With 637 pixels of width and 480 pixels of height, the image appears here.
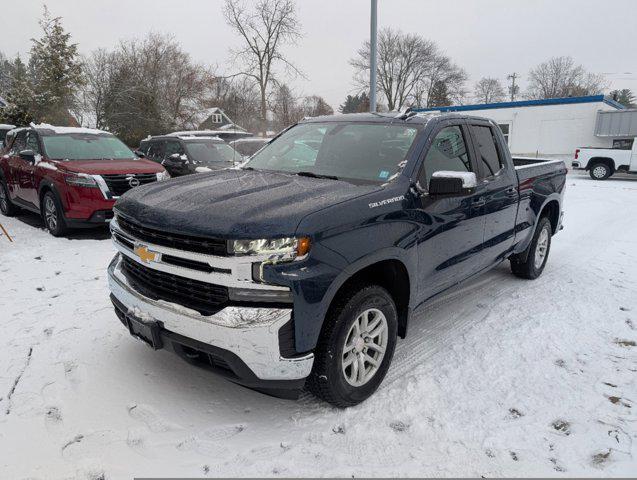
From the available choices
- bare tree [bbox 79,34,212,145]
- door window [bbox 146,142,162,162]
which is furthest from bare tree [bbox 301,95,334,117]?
door window [bbox 146,142,162,162]

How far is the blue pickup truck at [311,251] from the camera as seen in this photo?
2.44m

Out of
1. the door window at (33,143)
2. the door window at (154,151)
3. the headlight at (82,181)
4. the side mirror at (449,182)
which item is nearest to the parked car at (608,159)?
the door window at (154,151)

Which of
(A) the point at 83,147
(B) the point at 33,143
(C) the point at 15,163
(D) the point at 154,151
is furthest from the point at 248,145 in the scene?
(C) the point at 15,163

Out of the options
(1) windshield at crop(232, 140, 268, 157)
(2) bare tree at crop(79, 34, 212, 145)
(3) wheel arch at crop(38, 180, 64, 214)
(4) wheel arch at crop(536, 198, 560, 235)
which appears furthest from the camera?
(2) bare tree at crop(79, 34, 212, 145)

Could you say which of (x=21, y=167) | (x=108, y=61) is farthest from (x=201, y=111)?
(x=21, y=167)

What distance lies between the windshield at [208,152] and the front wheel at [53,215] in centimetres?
363

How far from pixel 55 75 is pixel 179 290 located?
34.5 metres

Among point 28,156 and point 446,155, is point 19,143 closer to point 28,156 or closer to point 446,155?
point 28,156

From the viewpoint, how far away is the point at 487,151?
4.43 metres

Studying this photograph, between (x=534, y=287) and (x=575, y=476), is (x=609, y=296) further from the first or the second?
(x=575, y=476)

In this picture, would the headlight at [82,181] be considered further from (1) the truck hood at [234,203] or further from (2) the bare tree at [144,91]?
(2) the bare tree at [144,91]

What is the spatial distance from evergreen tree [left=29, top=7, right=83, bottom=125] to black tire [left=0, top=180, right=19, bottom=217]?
23.7 m

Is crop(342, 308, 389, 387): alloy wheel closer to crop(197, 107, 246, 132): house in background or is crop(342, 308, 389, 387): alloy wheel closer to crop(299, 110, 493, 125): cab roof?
crop(299, 110, 493, 125): cab roof

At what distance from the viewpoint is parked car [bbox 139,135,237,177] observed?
10156mm
